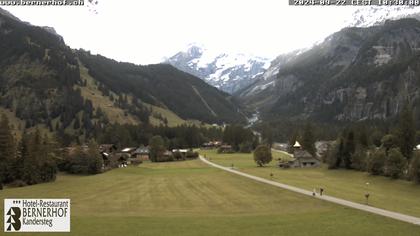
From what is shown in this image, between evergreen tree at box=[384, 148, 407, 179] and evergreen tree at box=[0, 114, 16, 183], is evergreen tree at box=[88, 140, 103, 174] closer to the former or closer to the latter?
evergreen tree at box=[0, 114, 16, 183]

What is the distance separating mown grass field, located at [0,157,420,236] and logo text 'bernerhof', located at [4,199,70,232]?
2.42 meters

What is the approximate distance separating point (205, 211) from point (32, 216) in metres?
24.6

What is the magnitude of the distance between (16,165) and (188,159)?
3521 inches

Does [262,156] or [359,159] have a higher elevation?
[359,159]

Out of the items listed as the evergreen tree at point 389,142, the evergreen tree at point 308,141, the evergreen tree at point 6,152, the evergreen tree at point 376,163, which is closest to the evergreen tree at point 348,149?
the evergreen tree at point 389,142

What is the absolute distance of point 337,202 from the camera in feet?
221

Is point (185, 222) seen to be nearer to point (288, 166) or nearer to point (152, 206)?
point (152, 206)

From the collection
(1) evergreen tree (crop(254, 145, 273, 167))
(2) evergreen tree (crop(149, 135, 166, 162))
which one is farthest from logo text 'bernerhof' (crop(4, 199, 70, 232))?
(2) evergreen tree (crop(149, 135, 166, 162))

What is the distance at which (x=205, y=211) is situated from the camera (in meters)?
63.8

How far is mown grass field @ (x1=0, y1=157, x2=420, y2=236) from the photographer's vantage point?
49369 millimetres

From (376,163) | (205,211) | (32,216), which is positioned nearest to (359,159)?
(376,163)

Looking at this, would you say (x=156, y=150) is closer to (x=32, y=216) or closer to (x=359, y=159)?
(x=359, y=159)

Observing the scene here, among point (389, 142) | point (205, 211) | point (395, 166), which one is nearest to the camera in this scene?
point (205, 211)

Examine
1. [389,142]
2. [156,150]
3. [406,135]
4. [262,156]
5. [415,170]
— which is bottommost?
[415,170]
